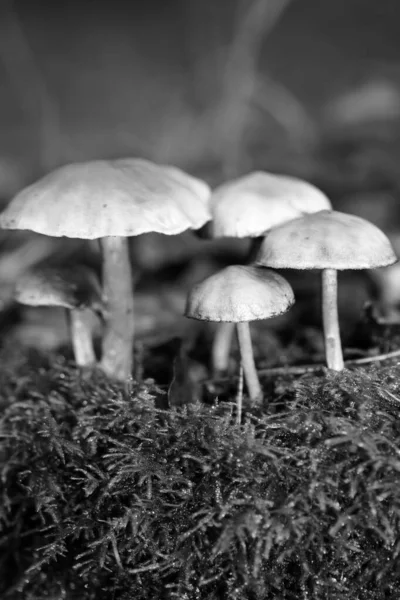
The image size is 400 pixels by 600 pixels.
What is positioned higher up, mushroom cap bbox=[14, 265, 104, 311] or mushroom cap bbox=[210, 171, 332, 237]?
mushroom cap bbox=[210, 171, 332, 237]

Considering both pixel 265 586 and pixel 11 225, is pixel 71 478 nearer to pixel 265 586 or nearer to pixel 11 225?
pixel 265 586

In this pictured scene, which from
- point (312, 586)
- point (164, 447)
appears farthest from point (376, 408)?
point (164, 447)

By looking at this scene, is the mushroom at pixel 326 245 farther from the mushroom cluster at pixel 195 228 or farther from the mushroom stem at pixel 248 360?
the mushroom stem at pixel 248 360

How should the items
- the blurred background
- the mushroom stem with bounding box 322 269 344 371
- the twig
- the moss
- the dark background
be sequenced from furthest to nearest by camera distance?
the twig
the dark background
the blurred background
the mushroom stem with bounding box 322 269 344 371
the moss

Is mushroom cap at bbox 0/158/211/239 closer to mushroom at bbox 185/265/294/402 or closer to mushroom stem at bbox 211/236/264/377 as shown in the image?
mushroom at bbox 185/265/294/402

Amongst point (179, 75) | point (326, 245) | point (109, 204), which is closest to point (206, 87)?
point (179, 75)

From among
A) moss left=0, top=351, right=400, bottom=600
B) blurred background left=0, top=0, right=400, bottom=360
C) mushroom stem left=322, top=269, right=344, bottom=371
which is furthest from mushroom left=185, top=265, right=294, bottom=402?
blurred background left=0, top=0, right=400, bottom=360

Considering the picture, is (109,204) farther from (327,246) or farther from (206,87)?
(206,87)
